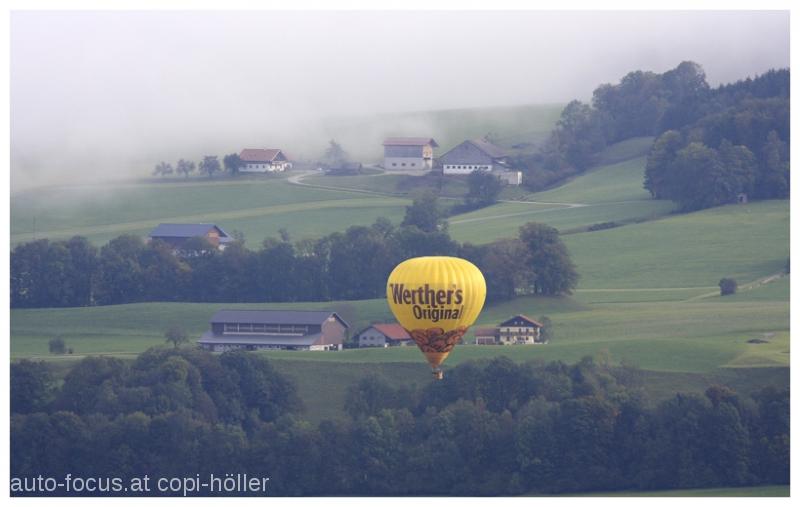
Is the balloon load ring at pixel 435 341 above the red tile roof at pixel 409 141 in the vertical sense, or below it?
below

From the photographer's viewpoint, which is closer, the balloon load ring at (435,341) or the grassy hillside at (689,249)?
the balloon load ring at (435,341)

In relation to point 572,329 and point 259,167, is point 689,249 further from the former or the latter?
point 259,167

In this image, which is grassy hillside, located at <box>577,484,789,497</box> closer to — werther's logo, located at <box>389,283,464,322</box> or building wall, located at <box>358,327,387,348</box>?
werther's logo, located at <box>389,283,464,322</box>

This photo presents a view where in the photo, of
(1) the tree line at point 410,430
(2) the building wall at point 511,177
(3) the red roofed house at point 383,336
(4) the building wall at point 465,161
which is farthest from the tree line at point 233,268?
(4) the building wall at point 465,161

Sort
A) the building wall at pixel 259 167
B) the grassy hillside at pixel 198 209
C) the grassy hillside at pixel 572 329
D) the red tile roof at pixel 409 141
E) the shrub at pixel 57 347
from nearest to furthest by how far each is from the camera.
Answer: the grassy hillside at pixel 572 329 < the shrub at pixel 57 347 < the grassy hillside at pixel 198 209 < the building wall at pixel 259 167 < the red tile roof at pixel 409 141

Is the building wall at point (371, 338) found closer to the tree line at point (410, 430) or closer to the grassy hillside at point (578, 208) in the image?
the tree line at point (410, 430)

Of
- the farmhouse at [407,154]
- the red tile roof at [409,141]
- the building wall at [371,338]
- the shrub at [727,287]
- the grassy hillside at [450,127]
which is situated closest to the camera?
the building wall at [371,338]

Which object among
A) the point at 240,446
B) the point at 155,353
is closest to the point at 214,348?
the point at 155,353

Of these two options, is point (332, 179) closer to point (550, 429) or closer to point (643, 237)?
point (643, 237)
